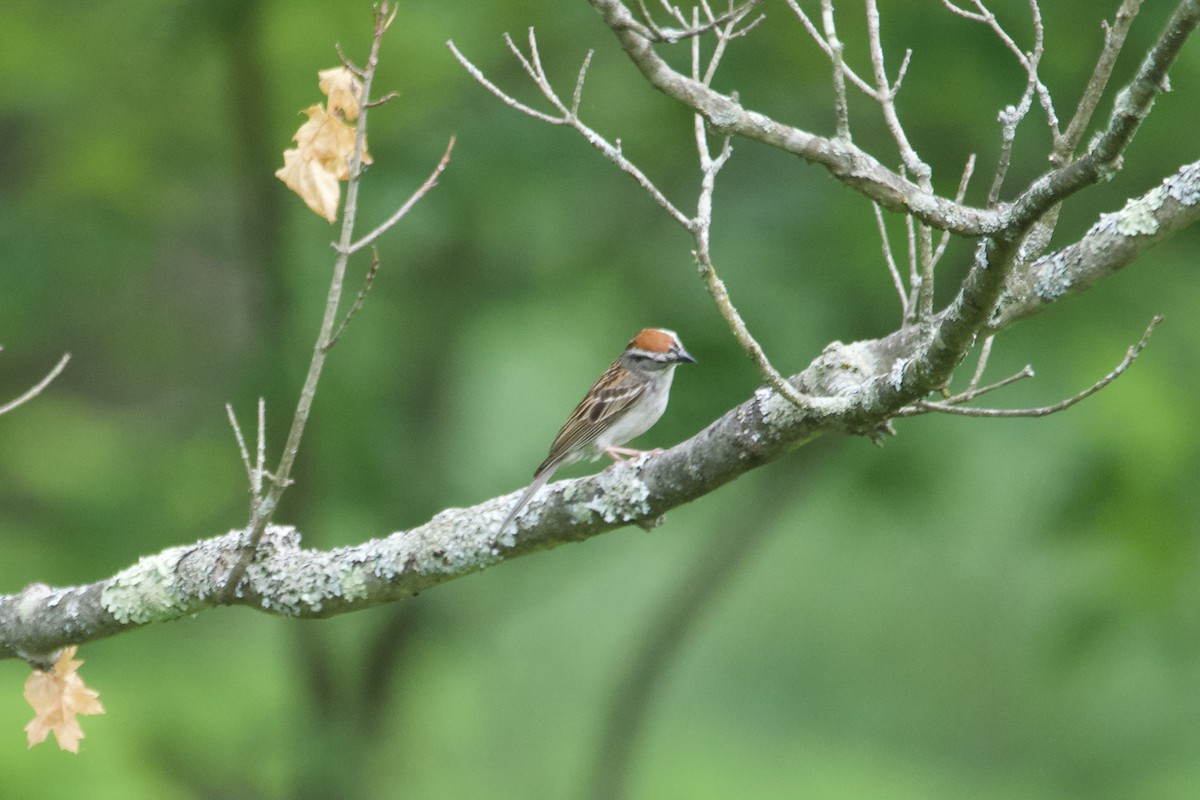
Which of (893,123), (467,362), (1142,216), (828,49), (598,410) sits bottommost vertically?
(1142,216)

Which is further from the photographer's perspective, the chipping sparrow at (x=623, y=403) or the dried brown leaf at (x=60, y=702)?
the chipping sparrow at (x=623, y=403)

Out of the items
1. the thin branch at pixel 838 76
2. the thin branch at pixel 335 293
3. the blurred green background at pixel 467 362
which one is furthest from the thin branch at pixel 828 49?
the blurred green background at pixel 467 362

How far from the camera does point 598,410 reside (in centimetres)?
598

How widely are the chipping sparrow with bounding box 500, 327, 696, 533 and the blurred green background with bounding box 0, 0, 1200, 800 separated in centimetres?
102

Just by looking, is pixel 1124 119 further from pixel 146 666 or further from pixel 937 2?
pixel 146 666

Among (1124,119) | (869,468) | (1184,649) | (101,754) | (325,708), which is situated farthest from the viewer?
(325,708)

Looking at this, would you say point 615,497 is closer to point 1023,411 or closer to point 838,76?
point 1023,411

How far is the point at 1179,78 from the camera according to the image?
6762mm

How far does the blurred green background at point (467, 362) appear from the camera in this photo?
7.15 m

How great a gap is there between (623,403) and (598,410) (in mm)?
111

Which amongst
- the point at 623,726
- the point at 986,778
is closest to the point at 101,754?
the point at 623,726

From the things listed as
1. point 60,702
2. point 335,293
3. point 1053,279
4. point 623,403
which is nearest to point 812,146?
point 1053,279

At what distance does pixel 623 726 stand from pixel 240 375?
3.26 metres

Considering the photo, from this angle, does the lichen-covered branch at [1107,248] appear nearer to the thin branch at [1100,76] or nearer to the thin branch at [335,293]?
the thin branch at [1100,76]
